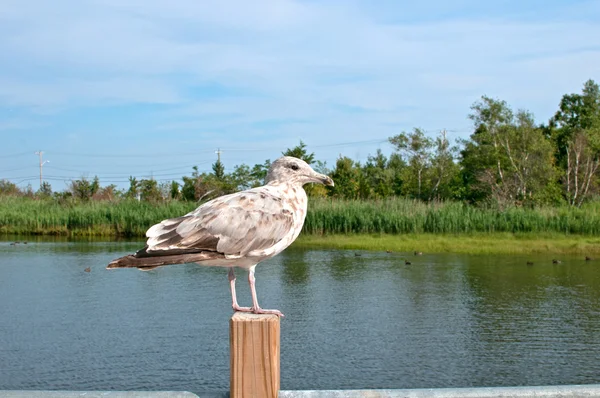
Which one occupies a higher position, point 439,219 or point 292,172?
point 292,172

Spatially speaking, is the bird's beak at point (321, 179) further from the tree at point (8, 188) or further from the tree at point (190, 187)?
the tree at point (8, 188)

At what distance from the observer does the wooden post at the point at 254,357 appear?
241 centimetres

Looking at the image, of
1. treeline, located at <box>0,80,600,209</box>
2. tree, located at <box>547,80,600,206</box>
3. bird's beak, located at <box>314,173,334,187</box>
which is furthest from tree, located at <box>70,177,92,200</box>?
bird's beak, located at <box>314,173,334,187</box>

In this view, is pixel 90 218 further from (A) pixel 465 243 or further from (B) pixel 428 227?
(A) pixel 465 243

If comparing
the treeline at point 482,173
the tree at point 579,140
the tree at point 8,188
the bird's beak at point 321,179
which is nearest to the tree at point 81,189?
the treeline at point 482,173

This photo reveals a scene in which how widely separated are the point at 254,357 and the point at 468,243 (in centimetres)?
2150

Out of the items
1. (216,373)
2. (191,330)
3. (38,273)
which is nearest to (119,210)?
(38,273)

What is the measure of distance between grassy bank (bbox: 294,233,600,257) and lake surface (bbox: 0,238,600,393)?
3.39 meters

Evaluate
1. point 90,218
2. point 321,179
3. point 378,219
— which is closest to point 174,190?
point 90,218

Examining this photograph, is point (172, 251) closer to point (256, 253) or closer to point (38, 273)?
point (256, 253)

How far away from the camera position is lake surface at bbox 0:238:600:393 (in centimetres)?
855

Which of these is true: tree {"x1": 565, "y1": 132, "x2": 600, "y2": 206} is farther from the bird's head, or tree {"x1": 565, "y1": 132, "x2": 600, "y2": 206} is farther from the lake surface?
the bird's head

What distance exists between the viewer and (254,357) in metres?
2.41

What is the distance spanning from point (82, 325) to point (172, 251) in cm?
881
